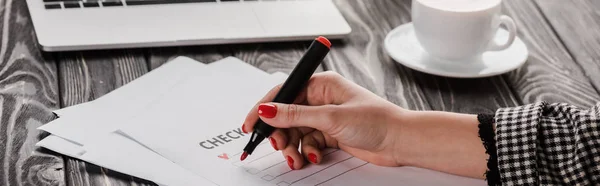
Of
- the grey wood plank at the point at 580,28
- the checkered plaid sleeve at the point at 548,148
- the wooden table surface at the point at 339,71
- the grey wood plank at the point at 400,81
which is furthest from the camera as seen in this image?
the grey wood plank at the point at 580,28

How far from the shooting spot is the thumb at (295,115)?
871mm

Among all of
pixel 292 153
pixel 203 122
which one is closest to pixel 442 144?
pixel 292 153

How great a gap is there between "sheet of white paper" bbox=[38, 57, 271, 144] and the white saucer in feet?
0.64

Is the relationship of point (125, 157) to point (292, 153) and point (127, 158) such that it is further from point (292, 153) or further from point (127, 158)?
point (292, 153)

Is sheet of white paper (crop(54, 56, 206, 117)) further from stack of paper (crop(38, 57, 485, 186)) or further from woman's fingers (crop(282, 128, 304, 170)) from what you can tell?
woman's fingers (crop(282, 128, 304, 170))

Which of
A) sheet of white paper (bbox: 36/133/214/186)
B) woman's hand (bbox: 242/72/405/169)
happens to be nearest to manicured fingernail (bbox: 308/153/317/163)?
woman's hand (bbox: 242/72/405/169)

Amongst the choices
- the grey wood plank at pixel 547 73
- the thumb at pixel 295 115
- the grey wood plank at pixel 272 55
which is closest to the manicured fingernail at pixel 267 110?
the thumb at pixel 295 115

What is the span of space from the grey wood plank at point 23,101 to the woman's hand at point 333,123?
0.21m

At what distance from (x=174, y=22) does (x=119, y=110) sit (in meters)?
0.26

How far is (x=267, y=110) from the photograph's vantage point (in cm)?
87

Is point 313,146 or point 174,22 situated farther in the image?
point 174,22

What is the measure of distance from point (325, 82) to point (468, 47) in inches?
Answer: 10.8

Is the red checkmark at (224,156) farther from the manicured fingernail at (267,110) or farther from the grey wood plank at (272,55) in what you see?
the grey wood plank at (272,55)

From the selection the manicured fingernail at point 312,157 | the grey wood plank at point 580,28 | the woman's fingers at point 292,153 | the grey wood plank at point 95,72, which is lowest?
the grey wood plank at point 580,28
